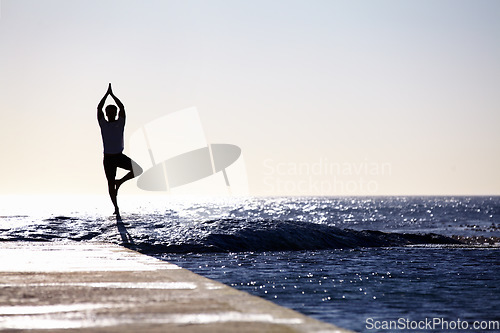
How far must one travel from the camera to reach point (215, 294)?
5.44 m

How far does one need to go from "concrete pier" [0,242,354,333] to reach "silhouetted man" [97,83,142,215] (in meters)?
5.30

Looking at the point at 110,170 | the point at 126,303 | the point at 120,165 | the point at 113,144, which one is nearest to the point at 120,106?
the point at 113,144

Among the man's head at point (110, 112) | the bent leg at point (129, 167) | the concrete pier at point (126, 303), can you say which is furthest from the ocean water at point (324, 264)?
the man's head at point (110, 112)

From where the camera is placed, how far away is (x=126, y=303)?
15.8 feet

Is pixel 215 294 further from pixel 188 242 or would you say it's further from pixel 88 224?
pixel 88 224

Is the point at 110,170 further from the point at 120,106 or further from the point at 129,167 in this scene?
the point at 120,106

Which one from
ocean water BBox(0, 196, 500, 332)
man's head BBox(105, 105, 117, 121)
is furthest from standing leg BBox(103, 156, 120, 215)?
ocean water BBox(0, 196, 500, 332)

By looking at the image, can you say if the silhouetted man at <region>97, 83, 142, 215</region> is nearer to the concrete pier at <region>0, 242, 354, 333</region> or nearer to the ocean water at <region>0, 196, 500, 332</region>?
the ocean water at <region>0, 196, 500, 332</region>

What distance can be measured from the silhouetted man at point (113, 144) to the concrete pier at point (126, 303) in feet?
17.4

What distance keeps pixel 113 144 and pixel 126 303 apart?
8.15 meters

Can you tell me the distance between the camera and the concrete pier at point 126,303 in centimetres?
408

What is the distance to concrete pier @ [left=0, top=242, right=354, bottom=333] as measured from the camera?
4.08 m

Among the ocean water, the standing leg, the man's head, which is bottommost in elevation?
the ocean water

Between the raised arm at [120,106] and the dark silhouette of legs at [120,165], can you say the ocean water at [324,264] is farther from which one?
the raised arm at [120,106]
